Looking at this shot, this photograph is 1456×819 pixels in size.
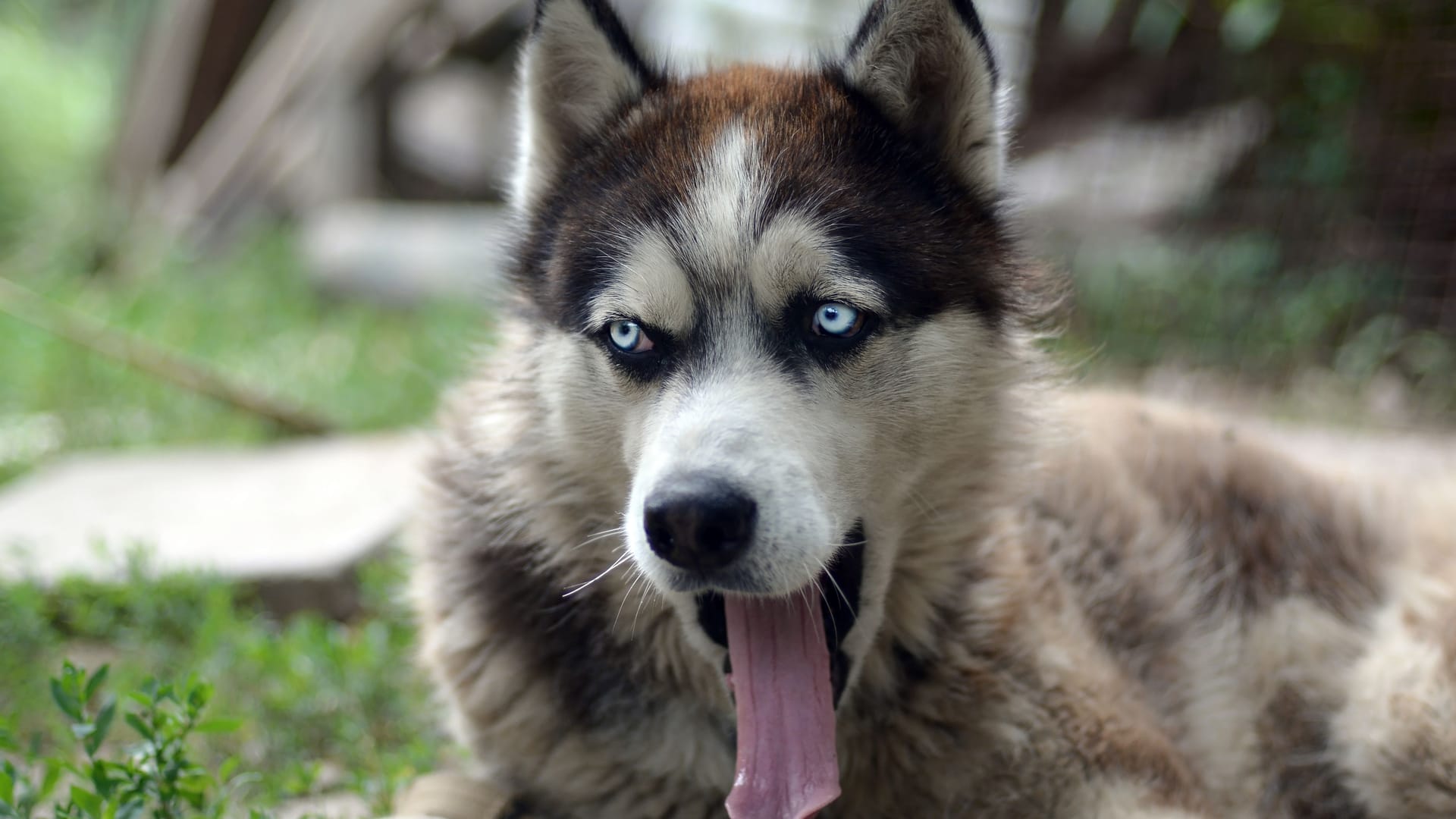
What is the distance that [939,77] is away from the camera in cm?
259

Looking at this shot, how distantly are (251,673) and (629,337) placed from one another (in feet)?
5.62

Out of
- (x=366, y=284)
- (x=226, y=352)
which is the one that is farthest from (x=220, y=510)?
(x=366, y=284)

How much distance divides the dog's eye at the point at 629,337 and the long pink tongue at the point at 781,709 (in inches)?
21.6

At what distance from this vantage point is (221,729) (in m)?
2.33

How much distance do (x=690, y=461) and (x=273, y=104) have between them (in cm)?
675

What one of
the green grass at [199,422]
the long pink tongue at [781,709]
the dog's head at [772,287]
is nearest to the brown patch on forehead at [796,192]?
the dog's head at [772,287]

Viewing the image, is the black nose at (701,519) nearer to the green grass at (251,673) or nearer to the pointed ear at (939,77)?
the pointed ear at (939,77)

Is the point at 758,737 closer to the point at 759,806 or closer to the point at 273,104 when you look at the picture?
the point at 759,806

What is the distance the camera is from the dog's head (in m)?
2.16

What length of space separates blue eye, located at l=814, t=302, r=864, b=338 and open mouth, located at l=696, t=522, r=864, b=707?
41cm

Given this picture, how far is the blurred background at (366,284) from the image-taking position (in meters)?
3.42

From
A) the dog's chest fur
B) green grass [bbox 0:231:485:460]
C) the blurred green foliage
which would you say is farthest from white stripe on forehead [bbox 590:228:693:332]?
green grass [bbox 0:231:485:460]

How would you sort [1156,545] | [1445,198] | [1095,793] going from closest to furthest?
[1095,793] → [1156,545] → [1445,198]

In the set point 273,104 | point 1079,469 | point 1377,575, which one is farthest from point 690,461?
point 273,104
